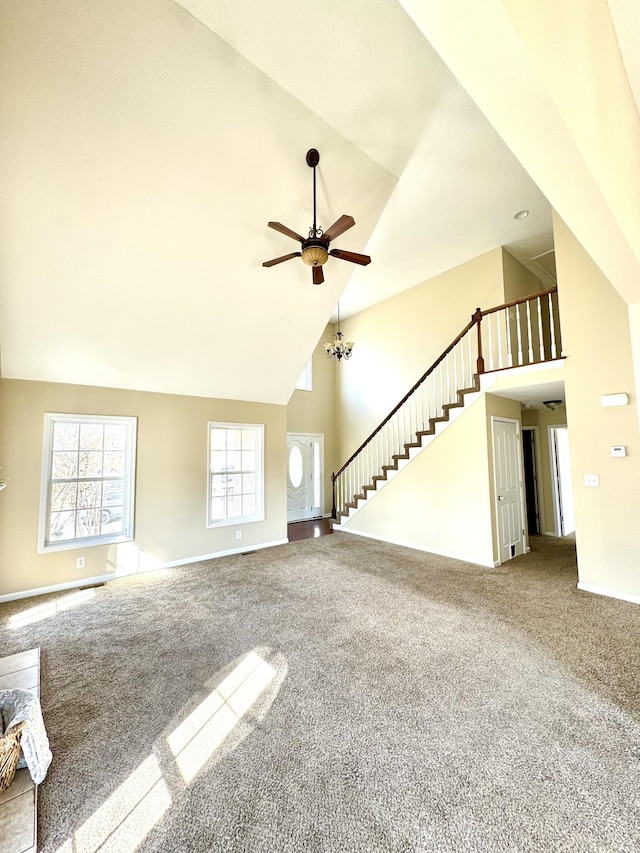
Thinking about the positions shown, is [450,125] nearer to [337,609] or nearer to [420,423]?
[420,423]

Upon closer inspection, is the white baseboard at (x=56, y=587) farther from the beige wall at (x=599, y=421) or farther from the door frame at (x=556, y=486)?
the door frame at (x=556, y=486)

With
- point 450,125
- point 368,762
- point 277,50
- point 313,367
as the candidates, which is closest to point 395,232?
point 450,125

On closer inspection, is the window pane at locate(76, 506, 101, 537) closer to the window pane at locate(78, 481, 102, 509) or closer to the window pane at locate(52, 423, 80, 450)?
the window pane at locate(78, 481, 102, 509)

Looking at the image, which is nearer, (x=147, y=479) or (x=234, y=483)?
(x=147, y=479)

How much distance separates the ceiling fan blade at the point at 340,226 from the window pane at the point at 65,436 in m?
3.95

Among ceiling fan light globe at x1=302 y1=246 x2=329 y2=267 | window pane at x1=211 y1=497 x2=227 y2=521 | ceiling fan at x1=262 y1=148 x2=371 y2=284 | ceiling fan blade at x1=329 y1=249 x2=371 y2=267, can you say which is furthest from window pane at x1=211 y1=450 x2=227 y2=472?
ceiling fan blade at x1=329 y1=249 x2=371 y2=267

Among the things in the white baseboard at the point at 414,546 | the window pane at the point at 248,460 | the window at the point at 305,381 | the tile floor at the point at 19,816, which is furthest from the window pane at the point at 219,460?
the tile floor at the point at 19,816

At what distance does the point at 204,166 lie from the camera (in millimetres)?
3127

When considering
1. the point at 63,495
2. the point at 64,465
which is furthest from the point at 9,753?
the point at 64,465

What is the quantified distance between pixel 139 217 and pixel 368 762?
4.40 metres

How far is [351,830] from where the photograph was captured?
1439 millimetres

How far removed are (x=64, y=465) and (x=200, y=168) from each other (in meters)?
3.80

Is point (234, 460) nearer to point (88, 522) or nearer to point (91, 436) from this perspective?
point (91, 436)

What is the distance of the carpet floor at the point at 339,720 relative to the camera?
1464 mm
